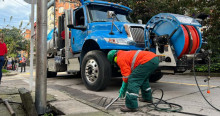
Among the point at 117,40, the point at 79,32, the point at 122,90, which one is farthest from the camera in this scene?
the point at 79,32

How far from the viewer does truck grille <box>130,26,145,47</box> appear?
5195 mm

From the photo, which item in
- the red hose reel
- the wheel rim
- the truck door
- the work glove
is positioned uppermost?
the truck door

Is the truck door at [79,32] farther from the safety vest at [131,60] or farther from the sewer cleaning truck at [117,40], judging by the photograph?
the safety vest at [131,60]

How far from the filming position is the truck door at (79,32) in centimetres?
612

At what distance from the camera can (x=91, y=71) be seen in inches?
209

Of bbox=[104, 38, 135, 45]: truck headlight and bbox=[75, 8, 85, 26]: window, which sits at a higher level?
bbox=[75, 8, 85, 26]: window

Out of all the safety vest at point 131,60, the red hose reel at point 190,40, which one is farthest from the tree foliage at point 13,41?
the red hose reel at point 190,40

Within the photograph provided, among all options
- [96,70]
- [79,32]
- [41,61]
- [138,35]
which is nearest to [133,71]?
[41,61]

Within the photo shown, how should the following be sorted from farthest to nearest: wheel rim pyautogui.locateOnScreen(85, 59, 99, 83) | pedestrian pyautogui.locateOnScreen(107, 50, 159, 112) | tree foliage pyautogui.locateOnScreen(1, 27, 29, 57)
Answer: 1. tree foliage pyautogui.locateOnScreen(1, 27, 29, 57)
2. wheel rim pyautogui.locateOnScreen(85, 59, 99, 83)
3. pedestrian pyautogui.locateOnScreen(107, 50, 159, 112)

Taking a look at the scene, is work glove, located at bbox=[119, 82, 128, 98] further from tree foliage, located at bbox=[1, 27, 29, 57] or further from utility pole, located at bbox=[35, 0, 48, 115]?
tree foliage, located at bbox=[1, 27, 29, 57]

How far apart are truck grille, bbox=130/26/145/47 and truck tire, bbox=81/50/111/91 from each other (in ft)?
3.04

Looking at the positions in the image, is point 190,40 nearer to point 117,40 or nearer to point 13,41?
point 117,40

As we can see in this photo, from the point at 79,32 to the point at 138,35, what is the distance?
6.72 ft

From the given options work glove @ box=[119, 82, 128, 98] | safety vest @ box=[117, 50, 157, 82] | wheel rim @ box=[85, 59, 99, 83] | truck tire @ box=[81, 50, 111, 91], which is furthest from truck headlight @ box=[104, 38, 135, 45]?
work glove @ box=[119, 82, 128, 98]
